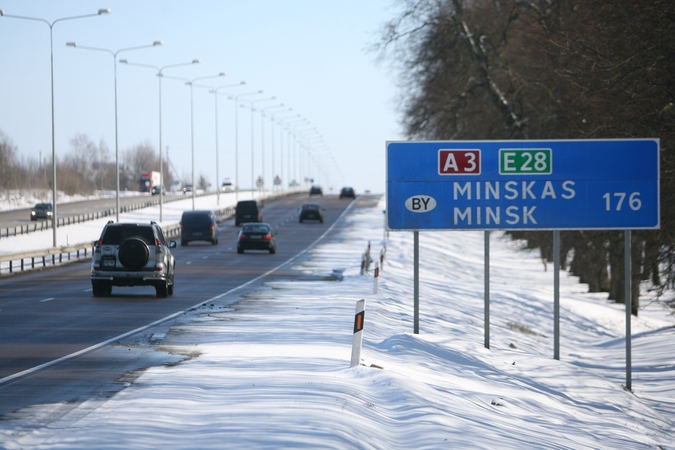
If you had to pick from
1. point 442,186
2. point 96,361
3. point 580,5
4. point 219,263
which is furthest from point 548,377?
point 219,263

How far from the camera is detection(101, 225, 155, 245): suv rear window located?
24312mm

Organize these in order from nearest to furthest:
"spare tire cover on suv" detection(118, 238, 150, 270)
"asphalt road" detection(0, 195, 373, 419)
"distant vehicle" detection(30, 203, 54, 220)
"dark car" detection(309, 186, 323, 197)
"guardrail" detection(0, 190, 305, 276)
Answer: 1. "asphalt road" detection(0, 195, 373, 419)
2. "spare tire cover on suv" detection(118, 238, 150, 270)
3. "guardrail" detection(0, 190, 305, 276)
4. "distant vehicle" detection(30, 203, 54, 220)
5. "dark car" detection(309, 186, 323, 197)

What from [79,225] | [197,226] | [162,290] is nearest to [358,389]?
[162,290]

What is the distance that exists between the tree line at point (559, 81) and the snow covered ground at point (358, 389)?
4.00m

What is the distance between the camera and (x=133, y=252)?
24.0 m

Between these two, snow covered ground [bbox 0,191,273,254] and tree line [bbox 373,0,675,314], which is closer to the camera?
tree line [bbox 373,0,675,314]

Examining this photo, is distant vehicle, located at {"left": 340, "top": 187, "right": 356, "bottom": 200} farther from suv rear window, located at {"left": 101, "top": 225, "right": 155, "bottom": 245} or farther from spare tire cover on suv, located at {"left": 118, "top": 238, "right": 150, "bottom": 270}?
spare tire cover on suv, located at {"left": 118, "top": 238, "right": 150, "bottom": 270}

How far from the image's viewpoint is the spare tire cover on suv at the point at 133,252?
23969 mm

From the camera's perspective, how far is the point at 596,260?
1238 inches

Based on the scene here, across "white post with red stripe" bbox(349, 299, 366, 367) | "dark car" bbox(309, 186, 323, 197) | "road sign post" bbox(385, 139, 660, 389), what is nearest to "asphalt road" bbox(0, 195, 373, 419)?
"white post with red stripe" bbox(349, 299, 366, 367)

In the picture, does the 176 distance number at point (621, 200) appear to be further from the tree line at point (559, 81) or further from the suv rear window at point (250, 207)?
the suv rear window at point (250, 207)

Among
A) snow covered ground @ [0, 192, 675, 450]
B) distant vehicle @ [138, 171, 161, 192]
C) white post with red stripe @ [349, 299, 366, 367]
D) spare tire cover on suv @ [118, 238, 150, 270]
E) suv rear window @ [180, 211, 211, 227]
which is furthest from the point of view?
distant vehicle @ [138, 171, 161, 192]

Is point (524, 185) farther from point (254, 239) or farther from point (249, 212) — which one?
point (249, 212)

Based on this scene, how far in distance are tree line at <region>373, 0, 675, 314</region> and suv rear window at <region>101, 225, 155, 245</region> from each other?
1093 centimetres
